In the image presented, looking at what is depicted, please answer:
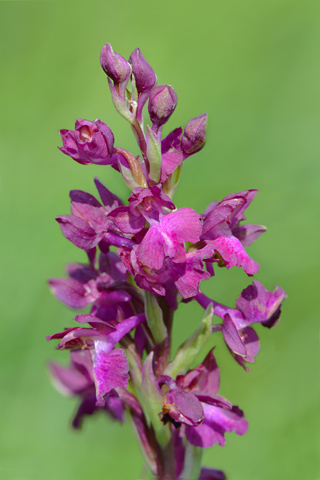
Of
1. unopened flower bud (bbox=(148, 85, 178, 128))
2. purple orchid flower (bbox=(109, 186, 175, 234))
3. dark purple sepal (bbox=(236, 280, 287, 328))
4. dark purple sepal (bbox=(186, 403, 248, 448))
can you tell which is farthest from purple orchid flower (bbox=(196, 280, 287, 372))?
unopened flower bud (bbox=(148, 85, 178, 128))

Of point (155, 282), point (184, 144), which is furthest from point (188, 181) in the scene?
point (155, 282)

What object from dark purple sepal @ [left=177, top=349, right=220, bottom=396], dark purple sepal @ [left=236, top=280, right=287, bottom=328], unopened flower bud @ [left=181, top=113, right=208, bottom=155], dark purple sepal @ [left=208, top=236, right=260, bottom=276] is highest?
unopened flower bud @ [left=181, top=113, right=208, bottom=155]

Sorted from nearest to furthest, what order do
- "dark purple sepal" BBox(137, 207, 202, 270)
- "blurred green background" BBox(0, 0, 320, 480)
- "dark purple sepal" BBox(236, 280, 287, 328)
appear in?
1. "dark purple sepal" BBox(137, 207, 202, 270)
2. "dark purple sepal" BBox(236, 280, 287, 328)
3. "blurred green background" BBox(0, 0, 320, 480)

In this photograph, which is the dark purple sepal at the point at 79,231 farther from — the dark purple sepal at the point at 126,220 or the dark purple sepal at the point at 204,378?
the dark purple sepal at the point at 204,378

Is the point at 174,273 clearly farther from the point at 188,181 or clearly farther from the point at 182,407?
the point at 188,181

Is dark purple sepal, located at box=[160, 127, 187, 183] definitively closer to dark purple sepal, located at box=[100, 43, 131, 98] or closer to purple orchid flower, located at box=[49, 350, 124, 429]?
dark purple sepal, located at box=[100, 43, 131, 98]

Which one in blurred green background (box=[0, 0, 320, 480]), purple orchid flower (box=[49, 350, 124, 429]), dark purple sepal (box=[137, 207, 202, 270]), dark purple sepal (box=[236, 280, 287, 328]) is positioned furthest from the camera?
blurred green background (box=[0, 0, 320, 480])

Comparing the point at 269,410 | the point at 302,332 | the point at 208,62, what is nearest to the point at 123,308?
the point at 269,410

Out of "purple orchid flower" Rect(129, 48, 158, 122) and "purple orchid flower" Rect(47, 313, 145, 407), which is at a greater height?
"purple orchid flower" Rect(129, 48, 158, 122)

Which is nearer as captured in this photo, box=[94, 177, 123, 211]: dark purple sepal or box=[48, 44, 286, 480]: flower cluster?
box=[48, 44, 286, 480]: flower cluster
